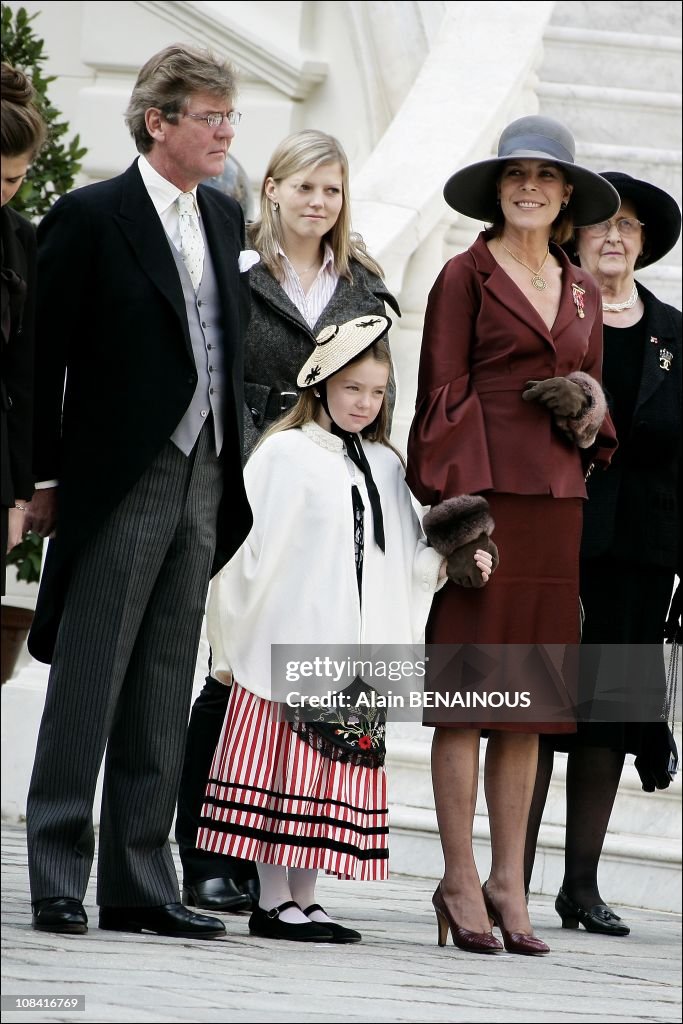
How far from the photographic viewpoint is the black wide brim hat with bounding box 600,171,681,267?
17.0 ft

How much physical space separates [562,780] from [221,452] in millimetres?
2358

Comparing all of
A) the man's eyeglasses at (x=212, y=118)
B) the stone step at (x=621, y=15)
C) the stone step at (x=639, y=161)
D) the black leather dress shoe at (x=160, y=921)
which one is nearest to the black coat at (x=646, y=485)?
the man's eyeglasses at (x=212, y=118)

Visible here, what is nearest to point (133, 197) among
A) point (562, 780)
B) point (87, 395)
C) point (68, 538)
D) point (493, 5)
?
point (87, 395)

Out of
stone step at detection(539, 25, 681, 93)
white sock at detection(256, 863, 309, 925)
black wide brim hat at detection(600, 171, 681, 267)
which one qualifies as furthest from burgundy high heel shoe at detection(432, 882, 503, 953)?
stone step at detection(539, 25, 681, 93)

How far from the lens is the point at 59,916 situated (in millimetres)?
3762

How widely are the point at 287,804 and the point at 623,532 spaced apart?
1329mm

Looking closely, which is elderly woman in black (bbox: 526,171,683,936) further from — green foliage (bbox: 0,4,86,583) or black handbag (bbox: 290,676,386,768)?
green foliage (bbox: 0,4,86,583)

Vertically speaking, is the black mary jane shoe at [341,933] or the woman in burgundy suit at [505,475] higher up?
the woman in burgundy suit at [505,475]

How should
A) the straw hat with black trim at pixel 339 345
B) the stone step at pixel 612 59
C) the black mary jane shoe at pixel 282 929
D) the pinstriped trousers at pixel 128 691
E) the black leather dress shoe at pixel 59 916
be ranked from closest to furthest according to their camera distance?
the black leather dress shoe at pixel 59 916 < the pinstriped trousers at pixel 128 691 < the black mary jane shoe at pixel 282 929 < the straw hat with black trim at pixel 339 345 < the stone step at pixel 612 59

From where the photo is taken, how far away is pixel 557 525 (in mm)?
4418

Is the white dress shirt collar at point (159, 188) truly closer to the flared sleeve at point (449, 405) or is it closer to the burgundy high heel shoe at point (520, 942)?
the flared sleeve at point (449, 405)

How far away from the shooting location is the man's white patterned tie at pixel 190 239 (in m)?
4.07

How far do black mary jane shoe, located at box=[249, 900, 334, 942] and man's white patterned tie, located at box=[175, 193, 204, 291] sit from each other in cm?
134

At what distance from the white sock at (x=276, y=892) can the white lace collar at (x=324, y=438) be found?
3.07 ft
